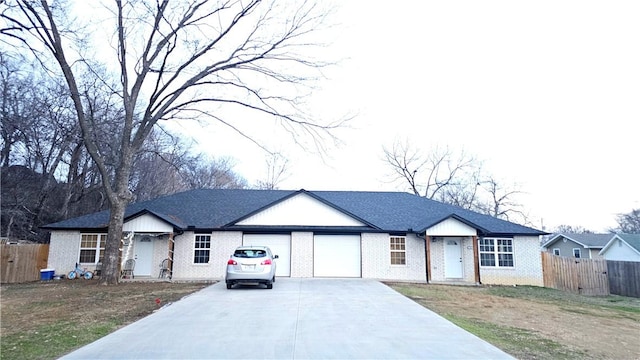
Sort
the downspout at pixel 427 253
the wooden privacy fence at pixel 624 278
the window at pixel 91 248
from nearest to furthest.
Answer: the downspout at pixel 427 253
the window at pixel 91 248
the wooden privacy fence at pixel 624 278

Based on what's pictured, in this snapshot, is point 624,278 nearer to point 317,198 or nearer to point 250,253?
point 317,198

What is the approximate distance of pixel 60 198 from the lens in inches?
1198

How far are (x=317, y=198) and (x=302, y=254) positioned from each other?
3026 mm

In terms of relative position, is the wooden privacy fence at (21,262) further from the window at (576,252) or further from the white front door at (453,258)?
the window at (576,252)

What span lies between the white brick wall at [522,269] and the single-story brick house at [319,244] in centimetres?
5

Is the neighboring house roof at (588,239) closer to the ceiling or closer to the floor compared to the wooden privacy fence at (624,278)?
closer to the ceiling

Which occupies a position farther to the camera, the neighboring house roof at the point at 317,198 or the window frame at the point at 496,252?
the window frame at the point at 496,252

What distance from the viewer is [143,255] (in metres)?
20.1

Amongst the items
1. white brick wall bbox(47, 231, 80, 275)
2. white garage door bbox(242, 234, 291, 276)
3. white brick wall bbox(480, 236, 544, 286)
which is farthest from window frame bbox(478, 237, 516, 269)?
white brick wall bbox(47, 231, 80, 275)

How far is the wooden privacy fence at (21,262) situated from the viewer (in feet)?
62.3

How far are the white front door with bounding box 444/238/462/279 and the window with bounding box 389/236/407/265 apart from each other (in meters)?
2.28

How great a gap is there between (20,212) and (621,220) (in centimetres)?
7333

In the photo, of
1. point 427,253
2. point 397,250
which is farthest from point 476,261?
point 397,250

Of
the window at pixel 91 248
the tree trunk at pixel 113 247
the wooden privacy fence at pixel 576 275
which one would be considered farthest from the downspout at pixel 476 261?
the window at pixel 91 248
